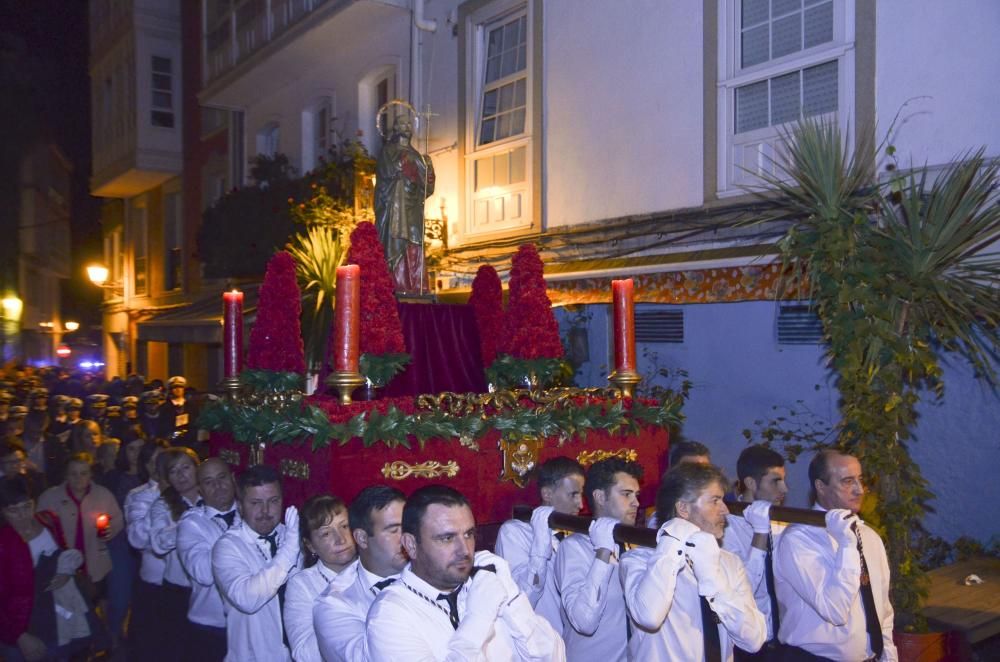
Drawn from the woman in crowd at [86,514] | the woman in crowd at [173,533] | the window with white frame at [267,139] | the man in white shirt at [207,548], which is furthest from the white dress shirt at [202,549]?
the window with white frame at [267,139]

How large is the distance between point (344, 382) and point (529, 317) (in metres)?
1.65

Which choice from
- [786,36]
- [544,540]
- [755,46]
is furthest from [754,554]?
[755,46]

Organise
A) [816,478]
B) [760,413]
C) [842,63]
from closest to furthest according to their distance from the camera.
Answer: [816,478] < [842,63] < [760,413]

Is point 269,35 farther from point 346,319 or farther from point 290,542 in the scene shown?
point 290,542

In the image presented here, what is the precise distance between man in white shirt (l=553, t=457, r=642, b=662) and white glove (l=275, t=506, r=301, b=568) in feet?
3.78

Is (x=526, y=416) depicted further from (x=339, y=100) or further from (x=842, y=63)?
(x=339, y=100)

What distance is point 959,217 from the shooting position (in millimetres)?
5020

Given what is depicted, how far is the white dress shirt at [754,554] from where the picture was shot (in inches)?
157

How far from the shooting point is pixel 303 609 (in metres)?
3.51

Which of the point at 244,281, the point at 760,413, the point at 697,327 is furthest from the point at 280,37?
the point at 760,413

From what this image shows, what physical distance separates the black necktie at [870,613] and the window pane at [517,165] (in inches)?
302

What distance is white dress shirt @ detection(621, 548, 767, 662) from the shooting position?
125 inches

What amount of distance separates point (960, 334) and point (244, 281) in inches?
487

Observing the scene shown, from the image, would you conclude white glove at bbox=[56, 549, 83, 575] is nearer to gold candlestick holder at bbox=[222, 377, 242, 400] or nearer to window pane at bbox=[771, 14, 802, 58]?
gold candlestick holder at bbox=[222, 377, 242, 400]
